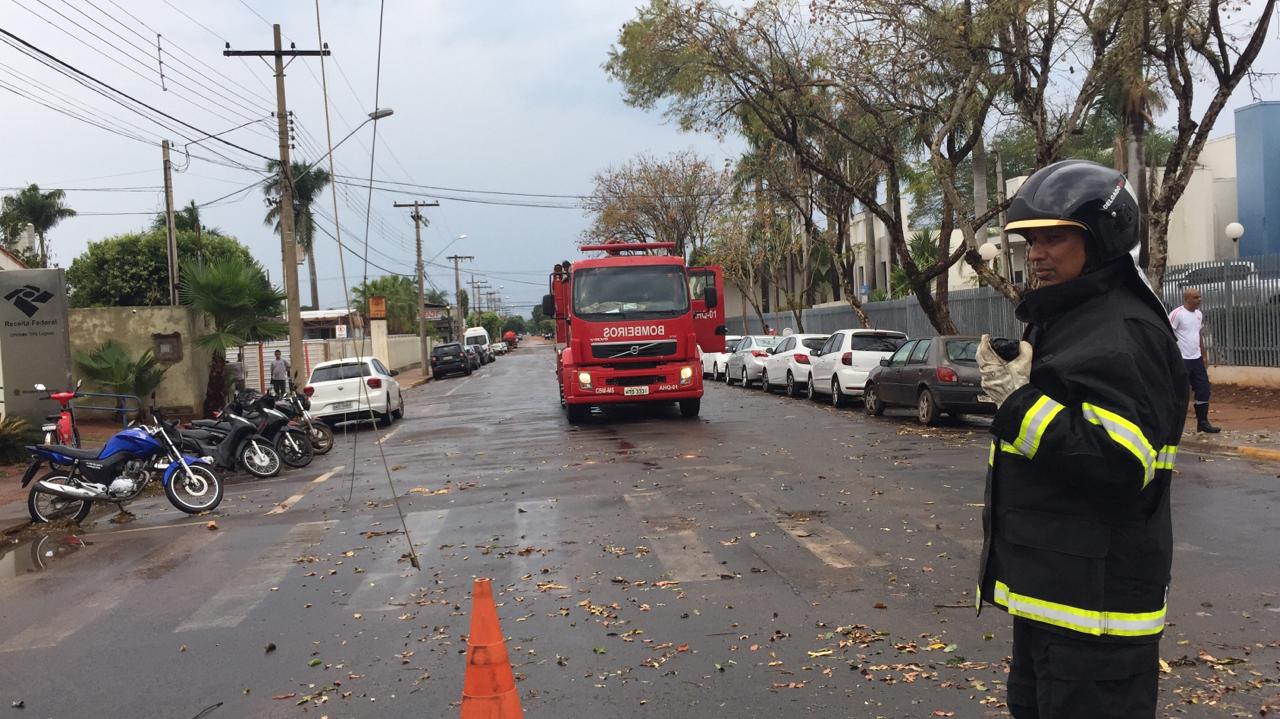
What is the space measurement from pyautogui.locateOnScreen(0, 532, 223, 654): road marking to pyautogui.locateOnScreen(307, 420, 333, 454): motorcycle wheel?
26.3 feet

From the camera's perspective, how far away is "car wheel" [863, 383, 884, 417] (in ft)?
62.8

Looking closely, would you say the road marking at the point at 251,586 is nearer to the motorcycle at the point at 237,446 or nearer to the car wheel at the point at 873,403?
the motorcycle at the point at 237,446

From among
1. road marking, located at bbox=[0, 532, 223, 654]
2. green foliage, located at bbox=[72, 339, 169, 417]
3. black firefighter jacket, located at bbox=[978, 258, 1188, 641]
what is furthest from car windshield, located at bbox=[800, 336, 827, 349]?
black firefighter jacket, located at bbox=[978, 258, 1188, 641]

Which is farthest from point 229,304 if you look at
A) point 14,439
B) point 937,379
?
point 937,379

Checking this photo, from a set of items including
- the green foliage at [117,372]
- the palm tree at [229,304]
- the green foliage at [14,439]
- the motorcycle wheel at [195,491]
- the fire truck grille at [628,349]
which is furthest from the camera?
the palm tree at [229,304]

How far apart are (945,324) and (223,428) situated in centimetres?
1565

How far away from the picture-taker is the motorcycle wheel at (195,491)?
1143cm

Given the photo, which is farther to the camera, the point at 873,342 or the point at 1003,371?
the point at 873,342

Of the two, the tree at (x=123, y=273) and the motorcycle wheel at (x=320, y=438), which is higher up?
the tree at (x=123, y=273)

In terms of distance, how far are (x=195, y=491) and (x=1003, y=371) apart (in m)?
10.7

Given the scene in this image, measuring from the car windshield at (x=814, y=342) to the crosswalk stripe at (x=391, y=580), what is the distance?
17.1 meters

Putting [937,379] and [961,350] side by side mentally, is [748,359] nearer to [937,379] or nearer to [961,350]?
[961,350]

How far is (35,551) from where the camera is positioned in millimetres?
9922

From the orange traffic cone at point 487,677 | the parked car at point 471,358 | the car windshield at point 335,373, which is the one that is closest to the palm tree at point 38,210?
the parked car at point 471,358
